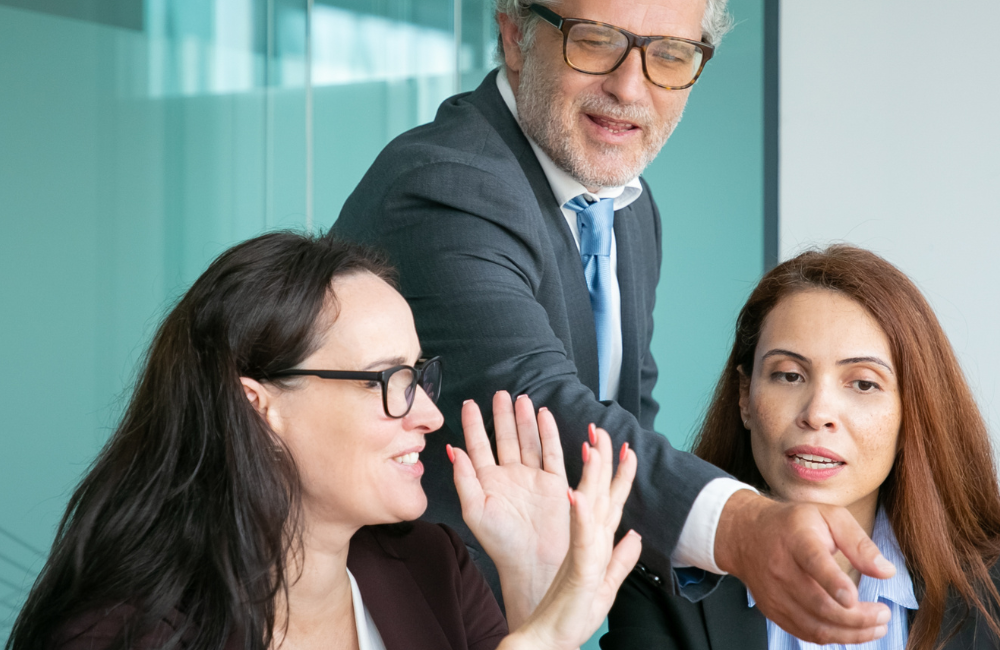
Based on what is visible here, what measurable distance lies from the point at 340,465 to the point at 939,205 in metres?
3.00

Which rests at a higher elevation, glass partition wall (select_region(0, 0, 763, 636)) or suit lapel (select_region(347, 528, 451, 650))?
glass partition wall (select_region(0, 0, 763, 636))

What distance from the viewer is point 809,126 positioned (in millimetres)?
3971

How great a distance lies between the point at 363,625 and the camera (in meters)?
1.50

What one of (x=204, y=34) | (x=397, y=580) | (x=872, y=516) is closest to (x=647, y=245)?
(x=872, y=516)

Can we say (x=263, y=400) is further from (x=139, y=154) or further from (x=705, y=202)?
(x=705, y=202)

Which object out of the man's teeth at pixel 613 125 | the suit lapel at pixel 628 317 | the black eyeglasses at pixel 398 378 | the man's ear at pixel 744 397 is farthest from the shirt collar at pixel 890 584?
the man's teeth at pixel 613 125

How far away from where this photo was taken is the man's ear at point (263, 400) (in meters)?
1.36

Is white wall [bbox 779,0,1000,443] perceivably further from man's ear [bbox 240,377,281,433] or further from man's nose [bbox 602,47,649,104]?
man's ear [bbox 240,377,281,433]

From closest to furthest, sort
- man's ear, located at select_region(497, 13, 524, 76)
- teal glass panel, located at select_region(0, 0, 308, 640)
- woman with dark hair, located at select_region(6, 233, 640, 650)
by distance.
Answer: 1. woman with dark hair, located at select_region(6, 233, 640, 650)
2. man's ear, located at select_region(497, 13, 524, 76)
3. teal glass panel, located at select_region(0, 0, 308, 640)

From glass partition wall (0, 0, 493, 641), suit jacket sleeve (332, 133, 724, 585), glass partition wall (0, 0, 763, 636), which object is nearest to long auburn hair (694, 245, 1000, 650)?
suit jacket sleeve (332, 133, 724, 585)

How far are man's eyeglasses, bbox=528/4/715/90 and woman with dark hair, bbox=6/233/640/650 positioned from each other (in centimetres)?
49

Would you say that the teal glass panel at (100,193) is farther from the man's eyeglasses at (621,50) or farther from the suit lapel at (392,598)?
the man's eyeglasses at (621,50)

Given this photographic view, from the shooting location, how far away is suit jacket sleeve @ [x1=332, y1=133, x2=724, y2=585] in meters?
1.28

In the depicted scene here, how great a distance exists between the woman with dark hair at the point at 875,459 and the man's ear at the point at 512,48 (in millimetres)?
607
